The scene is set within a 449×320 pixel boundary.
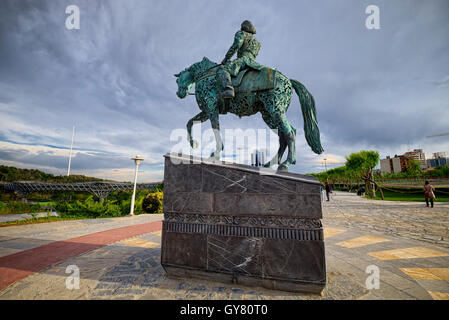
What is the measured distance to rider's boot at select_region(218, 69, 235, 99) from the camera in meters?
3.29

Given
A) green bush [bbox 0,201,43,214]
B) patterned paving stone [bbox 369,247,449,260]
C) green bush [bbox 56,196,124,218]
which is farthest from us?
green bush [bbox 0,201,43,214]

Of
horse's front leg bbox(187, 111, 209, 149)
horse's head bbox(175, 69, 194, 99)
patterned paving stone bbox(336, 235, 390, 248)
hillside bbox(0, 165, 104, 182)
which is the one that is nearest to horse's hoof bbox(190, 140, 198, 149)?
horse's front leg bbox(187, 111, 209, 149)

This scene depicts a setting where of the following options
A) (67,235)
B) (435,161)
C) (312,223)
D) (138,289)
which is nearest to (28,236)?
(67,235)

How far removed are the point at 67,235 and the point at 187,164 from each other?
521cm

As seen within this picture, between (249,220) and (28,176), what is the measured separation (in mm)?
48387

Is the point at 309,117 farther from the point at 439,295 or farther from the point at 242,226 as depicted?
the point at 439,295

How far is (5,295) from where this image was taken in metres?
2.22

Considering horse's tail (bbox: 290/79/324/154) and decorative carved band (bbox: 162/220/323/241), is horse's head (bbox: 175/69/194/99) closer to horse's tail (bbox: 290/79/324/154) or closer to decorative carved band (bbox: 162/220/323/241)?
horse's tail (bbox: 290/79/324/154)

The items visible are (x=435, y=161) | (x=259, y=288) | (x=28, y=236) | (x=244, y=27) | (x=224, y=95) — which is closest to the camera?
(x=259, y=288)

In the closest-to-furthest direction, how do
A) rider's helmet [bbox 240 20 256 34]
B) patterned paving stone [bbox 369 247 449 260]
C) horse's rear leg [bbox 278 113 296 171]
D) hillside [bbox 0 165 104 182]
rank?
horse's rear leg [bbox 278 113 296 171]
patterned paving stone [bbox 369 247 449 260]
rider's helmet [bbox 240 20 256 34]
hillside [bbox 0 165 104 182]

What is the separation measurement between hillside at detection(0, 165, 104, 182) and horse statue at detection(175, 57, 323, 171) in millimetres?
42037

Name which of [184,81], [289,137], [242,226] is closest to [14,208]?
[184,81]

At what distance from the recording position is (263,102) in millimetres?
3441

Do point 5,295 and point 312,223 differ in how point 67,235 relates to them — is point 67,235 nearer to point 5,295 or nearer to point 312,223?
point 5,295
